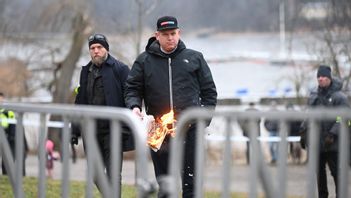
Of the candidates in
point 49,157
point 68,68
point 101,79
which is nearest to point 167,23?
point 101,79

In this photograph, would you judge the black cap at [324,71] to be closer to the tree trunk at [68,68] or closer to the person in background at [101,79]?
the person in background at [101,79]

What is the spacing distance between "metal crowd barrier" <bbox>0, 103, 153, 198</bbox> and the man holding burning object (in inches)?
61.6

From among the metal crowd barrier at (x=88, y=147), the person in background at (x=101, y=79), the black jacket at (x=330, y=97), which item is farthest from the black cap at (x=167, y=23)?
the black jacket at (x=330, y=97)

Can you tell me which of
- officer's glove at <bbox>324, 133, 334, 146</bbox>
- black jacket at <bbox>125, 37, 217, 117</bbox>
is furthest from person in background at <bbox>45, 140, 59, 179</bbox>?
officer's glove at <bbox>324, 133, 334, 146</bbox>

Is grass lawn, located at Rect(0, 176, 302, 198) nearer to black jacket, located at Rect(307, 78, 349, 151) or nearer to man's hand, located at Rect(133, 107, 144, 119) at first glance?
Result: man's hand, located at Rect(133, 107, 144, 119)

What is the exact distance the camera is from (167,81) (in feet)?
23.2

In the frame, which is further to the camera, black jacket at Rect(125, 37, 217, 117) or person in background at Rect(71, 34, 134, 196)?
person in background at Rect(71, 34, 134, 196)

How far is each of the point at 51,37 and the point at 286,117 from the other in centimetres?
2019

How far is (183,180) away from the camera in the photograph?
695 centimetres

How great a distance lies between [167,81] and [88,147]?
86.7 inches

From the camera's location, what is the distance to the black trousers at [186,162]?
681cm

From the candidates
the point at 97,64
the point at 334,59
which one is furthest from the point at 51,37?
the point at 97,64

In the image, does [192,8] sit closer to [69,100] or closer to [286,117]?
[69,100]

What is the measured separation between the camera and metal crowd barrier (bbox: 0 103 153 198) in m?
4.66
